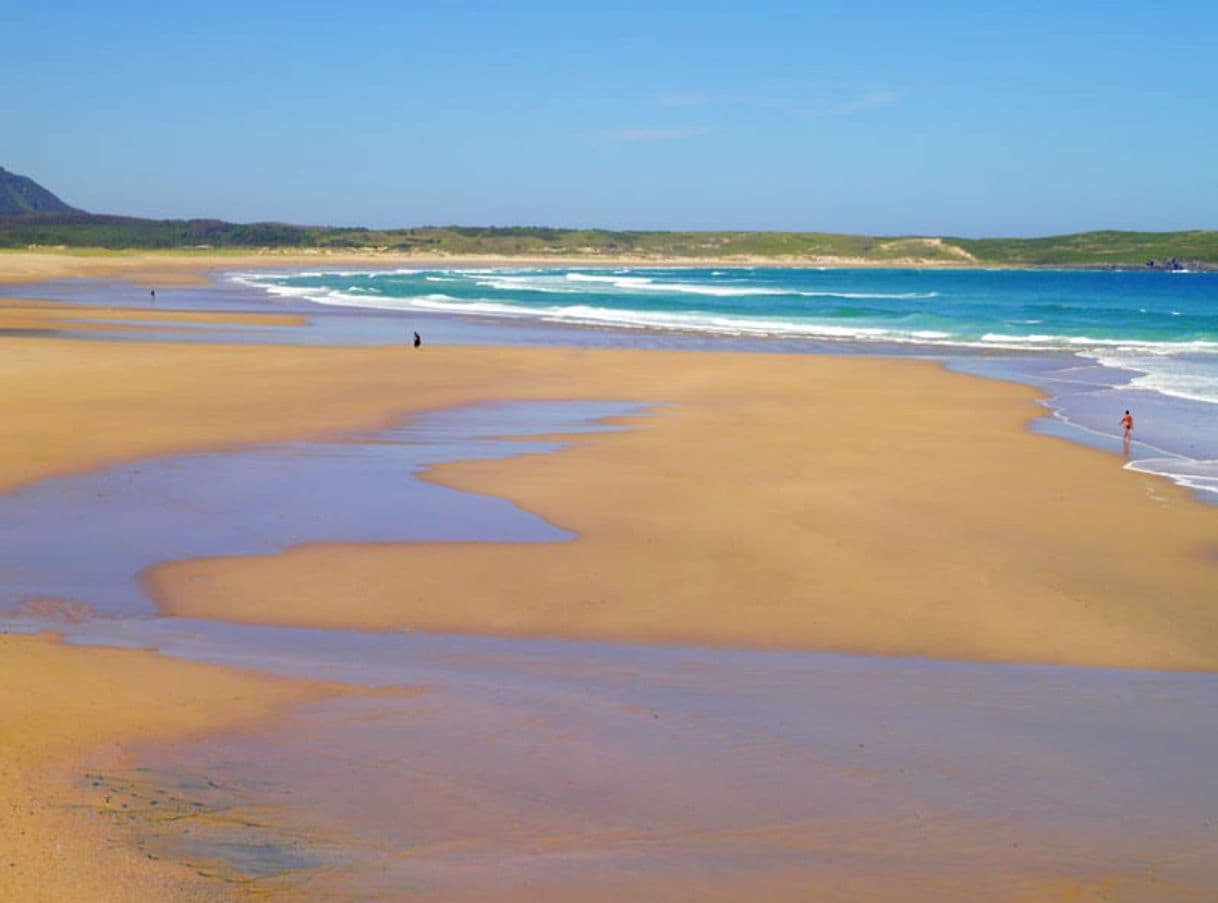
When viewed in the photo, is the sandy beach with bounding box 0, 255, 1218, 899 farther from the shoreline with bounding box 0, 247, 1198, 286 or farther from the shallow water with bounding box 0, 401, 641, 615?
the shoreline with bounding box 0, 247, 1198, 286

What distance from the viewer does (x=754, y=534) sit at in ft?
41.4

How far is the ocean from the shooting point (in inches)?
868

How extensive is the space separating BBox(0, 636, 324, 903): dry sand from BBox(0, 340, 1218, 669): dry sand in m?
1.50

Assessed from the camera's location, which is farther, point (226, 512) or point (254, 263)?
point (254, 263)

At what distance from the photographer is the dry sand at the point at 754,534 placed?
388 inches

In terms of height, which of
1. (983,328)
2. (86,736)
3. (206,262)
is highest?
(206,262)

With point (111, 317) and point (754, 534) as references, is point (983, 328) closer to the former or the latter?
point (111, 317)

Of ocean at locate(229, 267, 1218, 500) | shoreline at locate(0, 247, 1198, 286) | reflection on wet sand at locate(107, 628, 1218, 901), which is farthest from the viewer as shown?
shoreline at locate(0, 247, 1198, 286)

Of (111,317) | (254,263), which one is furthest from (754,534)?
(254,263)

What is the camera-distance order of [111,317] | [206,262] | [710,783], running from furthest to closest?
[206,262] → [111,317] → [710,783]

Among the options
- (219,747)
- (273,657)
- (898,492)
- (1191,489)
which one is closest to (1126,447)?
(1191,489)

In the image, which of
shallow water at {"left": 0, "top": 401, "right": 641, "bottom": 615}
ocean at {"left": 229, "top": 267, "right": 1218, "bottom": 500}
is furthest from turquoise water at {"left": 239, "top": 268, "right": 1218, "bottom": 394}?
shallow water at {"left": 0, "top": 401, "right": 641, "bottom": 615}

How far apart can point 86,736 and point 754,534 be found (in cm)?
694

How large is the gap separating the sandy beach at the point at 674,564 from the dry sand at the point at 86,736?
17mm
